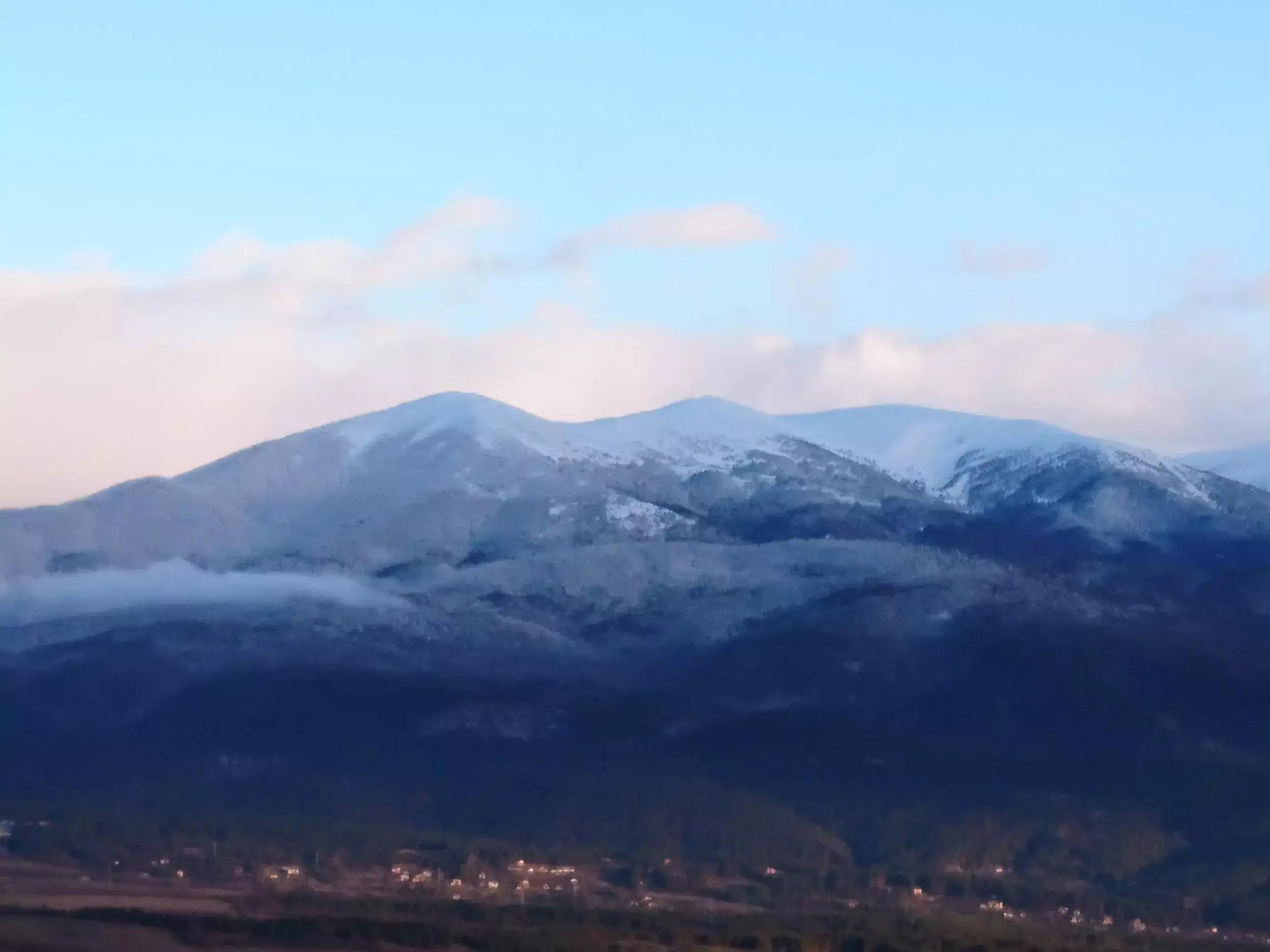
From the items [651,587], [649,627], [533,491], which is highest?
[533,491]

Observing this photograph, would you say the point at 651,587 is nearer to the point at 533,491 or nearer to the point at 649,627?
the point at 649,627

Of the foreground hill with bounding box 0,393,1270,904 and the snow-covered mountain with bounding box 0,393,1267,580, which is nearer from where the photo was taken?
the foreground hill with bounding box 0,393,1270,904

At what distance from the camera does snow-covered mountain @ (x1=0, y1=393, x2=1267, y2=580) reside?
472 ft

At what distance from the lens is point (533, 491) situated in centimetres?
14875

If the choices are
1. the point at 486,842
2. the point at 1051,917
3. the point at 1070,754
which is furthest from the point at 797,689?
the point at 1051,917

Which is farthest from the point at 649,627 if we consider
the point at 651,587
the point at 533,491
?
the point at 533,491

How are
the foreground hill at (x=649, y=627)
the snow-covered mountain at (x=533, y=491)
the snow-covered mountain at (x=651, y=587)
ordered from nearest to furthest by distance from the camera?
the foreground hill at (x=649, y=627) < the snow-covered mountain at (x=651, y=587) < the snow-covered mountain at (x=533, y=491)

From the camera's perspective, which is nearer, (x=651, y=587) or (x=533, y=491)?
(x=651, y=587)

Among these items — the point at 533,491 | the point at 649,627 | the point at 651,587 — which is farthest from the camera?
the point at 533,491

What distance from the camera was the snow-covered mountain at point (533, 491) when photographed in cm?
14400

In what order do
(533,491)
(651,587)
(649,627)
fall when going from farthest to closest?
(533,491) → (651,587) → (649,627)

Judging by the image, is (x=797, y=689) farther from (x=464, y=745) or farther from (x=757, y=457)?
(x=757, y=457)

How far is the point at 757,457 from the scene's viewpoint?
6230 inches

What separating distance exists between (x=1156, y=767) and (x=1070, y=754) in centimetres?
455
